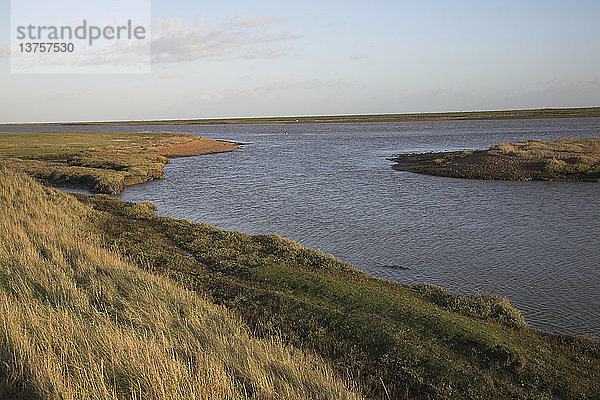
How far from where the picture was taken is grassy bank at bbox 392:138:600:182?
39.2 m

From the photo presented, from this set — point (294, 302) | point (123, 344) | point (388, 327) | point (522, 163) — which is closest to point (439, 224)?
Result: point (294, 302)

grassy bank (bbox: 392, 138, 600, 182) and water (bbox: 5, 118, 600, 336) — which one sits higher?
grassy bank (bbox: 392, 138, 600, 182)

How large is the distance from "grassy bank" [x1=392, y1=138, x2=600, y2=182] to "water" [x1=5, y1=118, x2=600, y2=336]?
272 cm

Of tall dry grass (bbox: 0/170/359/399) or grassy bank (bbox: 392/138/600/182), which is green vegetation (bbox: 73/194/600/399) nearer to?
tall dry grass (bbox: 0/170/359/399)

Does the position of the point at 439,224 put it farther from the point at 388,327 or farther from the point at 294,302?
the point at 388,327

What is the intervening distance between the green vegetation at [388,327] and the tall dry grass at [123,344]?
1.19m

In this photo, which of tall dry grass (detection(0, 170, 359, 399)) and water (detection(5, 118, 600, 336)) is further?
water (detection(5, 118, 600, 336))

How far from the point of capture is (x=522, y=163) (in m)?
44.0

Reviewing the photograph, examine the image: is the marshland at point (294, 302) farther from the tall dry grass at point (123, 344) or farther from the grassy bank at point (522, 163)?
the grassy bank at point (522, 163)

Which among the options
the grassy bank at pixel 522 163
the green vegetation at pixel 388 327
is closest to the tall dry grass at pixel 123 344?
the green vegetation at pixel 388 327

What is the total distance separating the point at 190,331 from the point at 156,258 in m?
7.79

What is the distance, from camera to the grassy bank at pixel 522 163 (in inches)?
1545

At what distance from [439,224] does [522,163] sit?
2487cm

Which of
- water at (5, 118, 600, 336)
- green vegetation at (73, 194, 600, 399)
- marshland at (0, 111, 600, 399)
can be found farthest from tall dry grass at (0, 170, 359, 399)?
water at (5, 118, 600, 336)
